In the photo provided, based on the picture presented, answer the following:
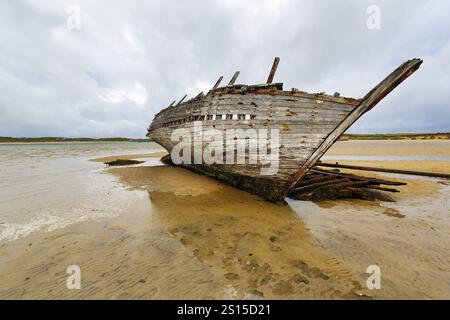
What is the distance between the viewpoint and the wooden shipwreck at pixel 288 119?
4.97 meters

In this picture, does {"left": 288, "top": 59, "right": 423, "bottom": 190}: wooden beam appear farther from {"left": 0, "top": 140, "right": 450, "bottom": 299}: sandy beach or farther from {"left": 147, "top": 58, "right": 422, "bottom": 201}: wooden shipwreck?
{"left": 0, "top": 140, "right": 450, "bottom": 299}: sandy beach

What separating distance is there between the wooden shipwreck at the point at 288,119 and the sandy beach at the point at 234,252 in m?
1.04

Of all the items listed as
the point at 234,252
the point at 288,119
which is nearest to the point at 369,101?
the point at 288,119

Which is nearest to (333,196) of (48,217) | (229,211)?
(229,211)

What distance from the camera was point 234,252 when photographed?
3465 mm

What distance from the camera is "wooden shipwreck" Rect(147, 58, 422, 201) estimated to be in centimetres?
497

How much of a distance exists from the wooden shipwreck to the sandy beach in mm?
1045

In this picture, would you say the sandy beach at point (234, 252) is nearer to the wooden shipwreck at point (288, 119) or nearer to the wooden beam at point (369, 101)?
the wooden shipwreck at point (288, 119)

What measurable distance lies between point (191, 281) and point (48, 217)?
438cm

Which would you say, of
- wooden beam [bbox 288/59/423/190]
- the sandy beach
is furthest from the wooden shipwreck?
the sandy beach

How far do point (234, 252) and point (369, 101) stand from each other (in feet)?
14.2

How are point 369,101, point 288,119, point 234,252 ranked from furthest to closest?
point 288,119 < point 369,101 < point 234,252

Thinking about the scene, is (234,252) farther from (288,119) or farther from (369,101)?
(369,101)

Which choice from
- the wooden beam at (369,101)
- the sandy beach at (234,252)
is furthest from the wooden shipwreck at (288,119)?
the sandy beach at (234,252)
